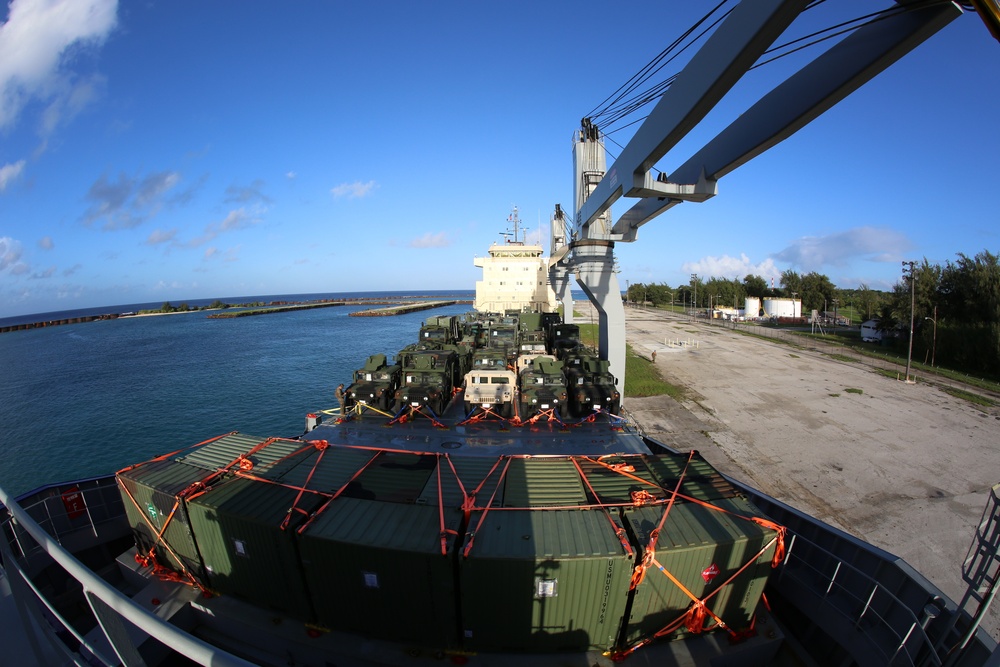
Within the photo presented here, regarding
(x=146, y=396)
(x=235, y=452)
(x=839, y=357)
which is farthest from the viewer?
(x=839, y=357)

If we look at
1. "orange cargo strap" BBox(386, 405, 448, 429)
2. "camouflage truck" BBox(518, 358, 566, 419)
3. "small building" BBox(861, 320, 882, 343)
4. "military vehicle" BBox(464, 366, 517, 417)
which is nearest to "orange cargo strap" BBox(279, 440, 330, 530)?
"orange cargo strap" BBox(386, 405, 448, 429)

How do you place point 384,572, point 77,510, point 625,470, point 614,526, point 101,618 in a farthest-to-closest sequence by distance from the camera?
point 77,510
point 625,470
point 614,526
point 384,572
point 101,618

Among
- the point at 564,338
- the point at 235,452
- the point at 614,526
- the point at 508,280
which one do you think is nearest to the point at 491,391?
the point at 235,452

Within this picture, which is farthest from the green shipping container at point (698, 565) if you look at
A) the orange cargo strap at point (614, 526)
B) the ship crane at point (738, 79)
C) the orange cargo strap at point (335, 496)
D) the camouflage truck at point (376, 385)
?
the camouflage truck at point (376, 385)

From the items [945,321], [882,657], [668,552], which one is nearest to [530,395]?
[668,552]

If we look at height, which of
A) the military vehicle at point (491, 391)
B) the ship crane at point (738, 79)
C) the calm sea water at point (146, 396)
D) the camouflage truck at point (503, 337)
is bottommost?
the calm sea water at point (146, 396)

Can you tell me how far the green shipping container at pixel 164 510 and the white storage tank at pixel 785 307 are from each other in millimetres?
78139

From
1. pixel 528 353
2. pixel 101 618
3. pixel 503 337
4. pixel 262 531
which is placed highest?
pixel 101 618

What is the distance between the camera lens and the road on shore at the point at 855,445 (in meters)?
11.9

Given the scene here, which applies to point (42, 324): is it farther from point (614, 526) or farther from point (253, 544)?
point (614, 526)

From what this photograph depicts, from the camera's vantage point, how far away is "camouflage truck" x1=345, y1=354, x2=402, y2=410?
16.0m

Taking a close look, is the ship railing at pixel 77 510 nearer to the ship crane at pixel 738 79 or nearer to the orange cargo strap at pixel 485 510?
the orange cargo strap at pixel 485 510

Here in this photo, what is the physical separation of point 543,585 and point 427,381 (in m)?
11.5

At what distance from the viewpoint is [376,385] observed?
1650cm
